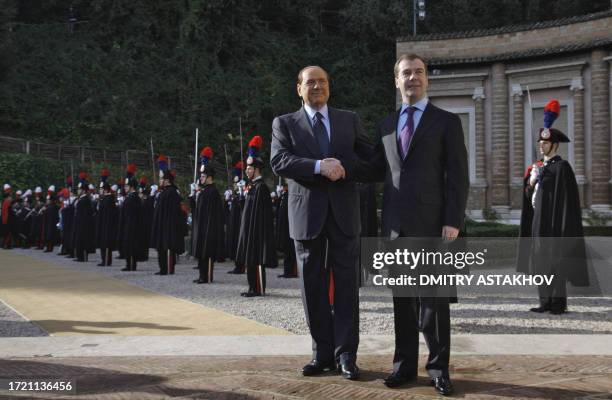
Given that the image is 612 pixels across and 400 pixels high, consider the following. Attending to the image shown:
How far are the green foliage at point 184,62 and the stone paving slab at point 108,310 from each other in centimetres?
2480

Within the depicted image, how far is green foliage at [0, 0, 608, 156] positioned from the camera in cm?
3597

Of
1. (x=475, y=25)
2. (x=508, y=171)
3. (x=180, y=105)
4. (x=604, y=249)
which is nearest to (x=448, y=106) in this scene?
(x=508, y=171)

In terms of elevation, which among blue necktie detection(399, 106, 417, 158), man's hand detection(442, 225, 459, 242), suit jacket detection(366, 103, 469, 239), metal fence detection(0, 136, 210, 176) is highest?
metal fence detection(0, 136, 210, 176)

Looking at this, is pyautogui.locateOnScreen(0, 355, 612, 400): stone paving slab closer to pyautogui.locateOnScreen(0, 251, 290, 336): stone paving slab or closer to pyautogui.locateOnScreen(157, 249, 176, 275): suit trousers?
pyautogui.locateOnScreen(0, 251, 290, 336): stone paving slab

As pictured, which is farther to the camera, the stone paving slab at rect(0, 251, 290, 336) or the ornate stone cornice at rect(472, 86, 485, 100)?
the ornate stone cornice at rect(472, 86, 485, 100)

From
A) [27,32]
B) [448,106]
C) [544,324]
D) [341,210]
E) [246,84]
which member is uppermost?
[27,32]

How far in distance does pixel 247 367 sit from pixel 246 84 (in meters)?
35.0

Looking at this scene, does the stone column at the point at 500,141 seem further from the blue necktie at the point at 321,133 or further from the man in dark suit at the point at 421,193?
the man in dark suit at the point at 421,193

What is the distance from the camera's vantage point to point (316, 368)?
4.62m

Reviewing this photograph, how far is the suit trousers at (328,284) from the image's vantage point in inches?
187

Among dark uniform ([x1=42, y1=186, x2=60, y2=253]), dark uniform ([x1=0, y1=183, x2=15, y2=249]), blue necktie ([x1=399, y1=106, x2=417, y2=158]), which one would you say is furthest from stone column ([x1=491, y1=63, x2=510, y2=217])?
blue necktie ([x1=399, y1=106, x2=417, y2=158])

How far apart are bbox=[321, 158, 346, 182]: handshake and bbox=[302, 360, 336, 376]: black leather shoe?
124 cm

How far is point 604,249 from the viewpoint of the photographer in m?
17.4

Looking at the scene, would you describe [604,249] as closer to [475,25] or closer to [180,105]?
[475,25]
